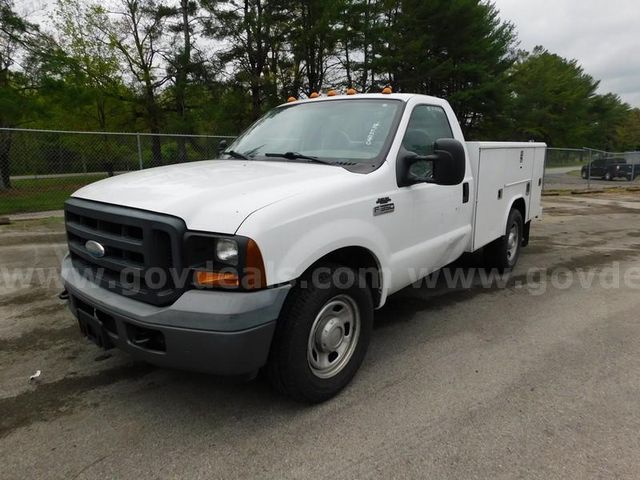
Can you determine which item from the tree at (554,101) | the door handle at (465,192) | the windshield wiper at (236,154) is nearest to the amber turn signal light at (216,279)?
the windshield wiper at (236,154)

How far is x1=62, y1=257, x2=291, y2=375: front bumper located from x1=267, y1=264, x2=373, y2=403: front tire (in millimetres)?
153

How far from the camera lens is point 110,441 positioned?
2.41 metres

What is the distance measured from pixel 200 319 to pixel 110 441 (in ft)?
→ 2.99

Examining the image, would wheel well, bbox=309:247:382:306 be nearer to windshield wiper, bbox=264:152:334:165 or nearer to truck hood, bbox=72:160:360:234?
truck hood, bbox=72:160:360:234

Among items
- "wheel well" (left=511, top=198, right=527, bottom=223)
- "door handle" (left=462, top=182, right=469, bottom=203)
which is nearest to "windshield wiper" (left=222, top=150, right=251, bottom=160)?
"door handle" (left=462, top=182, right=469, bottom=203)

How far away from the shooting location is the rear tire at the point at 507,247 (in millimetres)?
5344

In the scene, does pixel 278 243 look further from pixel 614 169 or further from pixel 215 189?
pixel 614 169

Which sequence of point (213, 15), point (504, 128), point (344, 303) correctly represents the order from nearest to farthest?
point (344, 303)
point (213, 15)
point (504, 128)

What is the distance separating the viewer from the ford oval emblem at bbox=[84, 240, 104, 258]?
2.57 metres

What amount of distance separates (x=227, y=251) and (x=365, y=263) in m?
1.13

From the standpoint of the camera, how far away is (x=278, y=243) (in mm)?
2287

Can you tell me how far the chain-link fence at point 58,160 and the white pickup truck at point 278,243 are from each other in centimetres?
698

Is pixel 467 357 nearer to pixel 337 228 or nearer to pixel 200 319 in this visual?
pixel 337 228

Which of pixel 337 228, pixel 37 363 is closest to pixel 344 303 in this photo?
pixel 337 228
